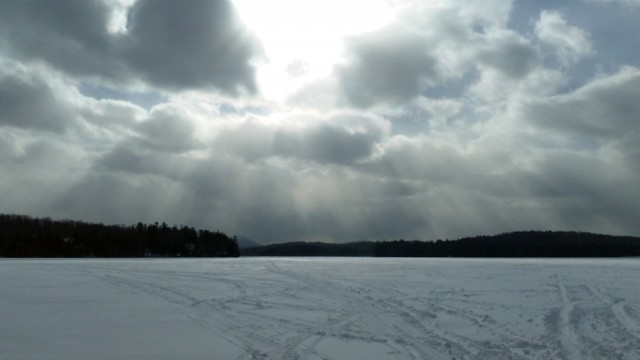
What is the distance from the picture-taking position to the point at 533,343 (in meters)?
12.2

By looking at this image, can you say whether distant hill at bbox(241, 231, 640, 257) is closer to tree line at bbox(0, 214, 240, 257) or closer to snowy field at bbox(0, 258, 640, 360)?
tree line at bbox(0, 214, 240, 257)

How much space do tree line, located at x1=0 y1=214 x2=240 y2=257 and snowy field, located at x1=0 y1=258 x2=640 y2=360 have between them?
103m

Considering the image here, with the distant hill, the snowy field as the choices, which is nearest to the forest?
the distant hill

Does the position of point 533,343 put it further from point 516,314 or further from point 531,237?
point 531,237

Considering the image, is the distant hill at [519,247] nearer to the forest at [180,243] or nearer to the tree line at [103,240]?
the forest at [180,243]

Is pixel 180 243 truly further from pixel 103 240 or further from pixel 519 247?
pixel 519 247

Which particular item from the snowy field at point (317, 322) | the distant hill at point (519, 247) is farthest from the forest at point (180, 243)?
the snowy field at point (317, 322)

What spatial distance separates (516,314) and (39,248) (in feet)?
396

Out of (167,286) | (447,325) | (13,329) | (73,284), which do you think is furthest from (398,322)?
(73,284)

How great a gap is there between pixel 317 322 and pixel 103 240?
122 m

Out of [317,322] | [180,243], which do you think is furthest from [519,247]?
[317,322]

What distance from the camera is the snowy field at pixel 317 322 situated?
11.3 meters

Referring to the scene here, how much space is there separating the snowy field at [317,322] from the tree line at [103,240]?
339ft

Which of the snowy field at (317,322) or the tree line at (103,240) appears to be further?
the tree line at (103,240)
